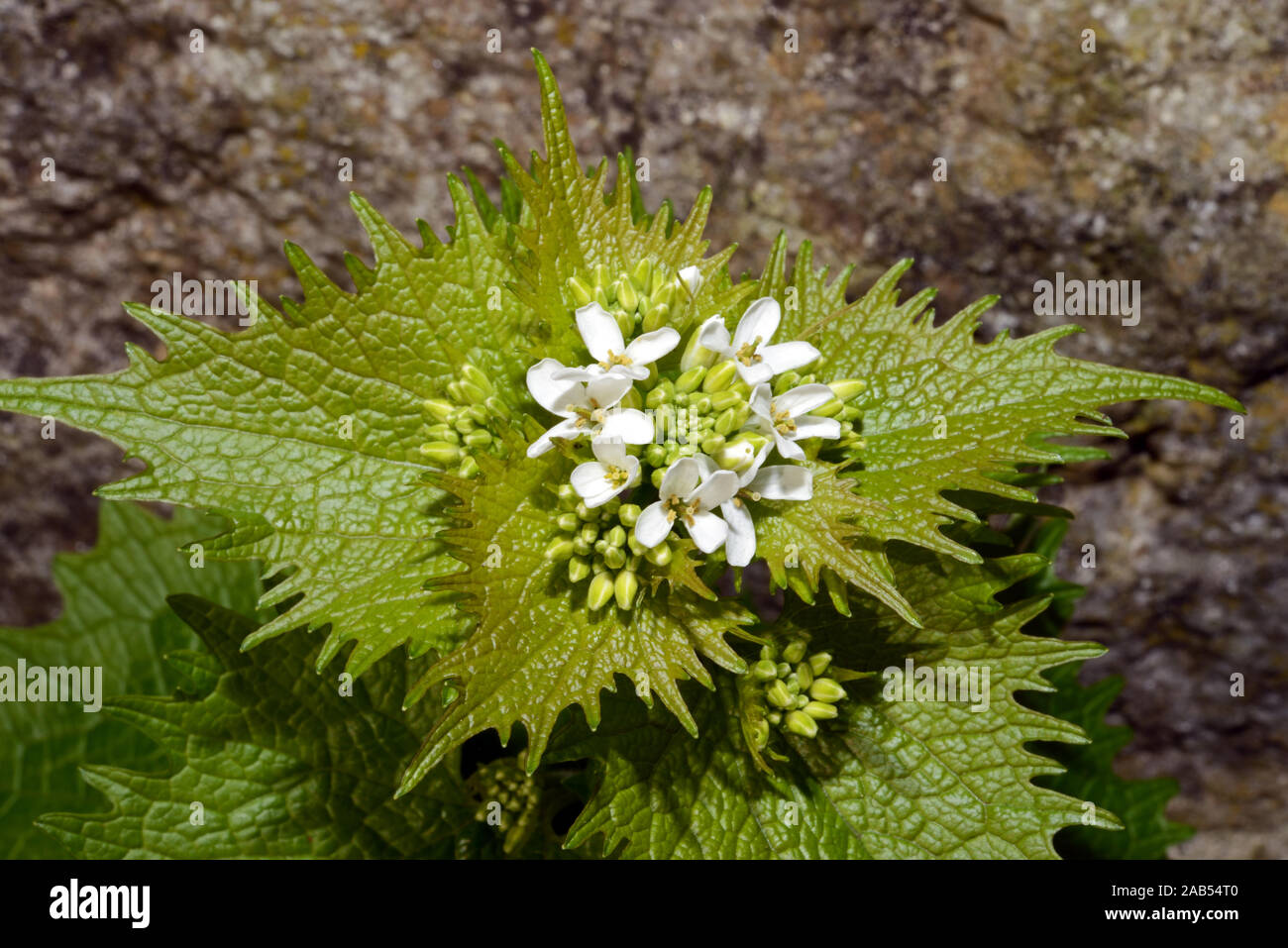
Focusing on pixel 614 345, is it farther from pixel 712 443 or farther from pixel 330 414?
pixel 330 414

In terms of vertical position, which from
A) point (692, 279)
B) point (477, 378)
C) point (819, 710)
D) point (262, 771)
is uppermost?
point (692, 279)

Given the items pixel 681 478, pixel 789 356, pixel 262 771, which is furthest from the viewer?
pixel 262 771

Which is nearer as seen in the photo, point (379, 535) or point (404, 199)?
point (379, 535)

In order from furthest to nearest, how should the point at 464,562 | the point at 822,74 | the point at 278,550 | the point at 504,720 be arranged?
the point at 822,74
the point at 278,550
the point at 464,562
the point at 504,720

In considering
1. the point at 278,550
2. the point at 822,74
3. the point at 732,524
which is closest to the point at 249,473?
the point at 278,550

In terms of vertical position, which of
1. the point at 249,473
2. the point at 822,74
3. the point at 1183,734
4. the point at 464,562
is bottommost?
the point at 1183,734

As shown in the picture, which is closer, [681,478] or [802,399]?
[681,478]

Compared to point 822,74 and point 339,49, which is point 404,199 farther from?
point 822,74

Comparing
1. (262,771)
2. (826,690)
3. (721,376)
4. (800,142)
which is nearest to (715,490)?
(721,376)
